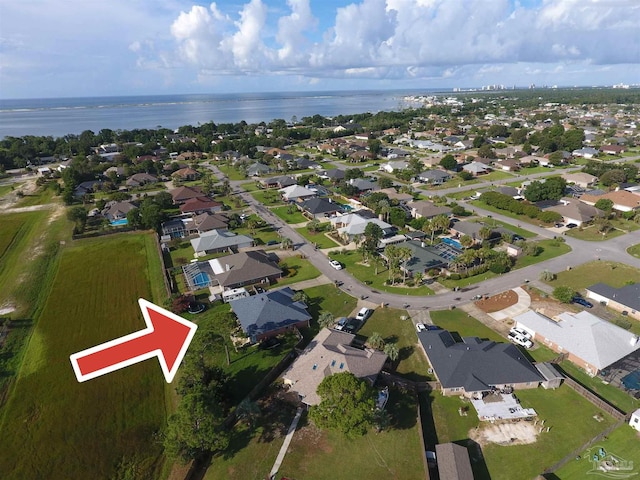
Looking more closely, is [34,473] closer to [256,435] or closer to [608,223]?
[256,435]

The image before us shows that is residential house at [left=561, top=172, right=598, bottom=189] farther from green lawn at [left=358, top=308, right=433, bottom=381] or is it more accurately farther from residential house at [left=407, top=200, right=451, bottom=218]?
green lawn at [left=358, top=308, right=433, bottom=381]

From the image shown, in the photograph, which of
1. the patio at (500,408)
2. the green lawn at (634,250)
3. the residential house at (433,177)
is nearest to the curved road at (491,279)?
the green lawn at (634,250)

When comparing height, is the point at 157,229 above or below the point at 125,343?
below

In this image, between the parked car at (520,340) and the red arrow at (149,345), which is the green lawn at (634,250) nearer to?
the parked car at (520,340)

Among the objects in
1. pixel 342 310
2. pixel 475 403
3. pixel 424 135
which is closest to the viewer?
pixel 475 403

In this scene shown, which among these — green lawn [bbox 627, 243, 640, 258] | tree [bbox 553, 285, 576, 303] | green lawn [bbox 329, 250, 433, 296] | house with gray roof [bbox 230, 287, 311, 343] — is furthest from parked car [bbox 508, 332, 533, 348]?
green lawn [bbox 627, 243, 640, 258]

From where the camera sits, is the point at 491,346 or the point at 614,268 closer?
the point at 491,346

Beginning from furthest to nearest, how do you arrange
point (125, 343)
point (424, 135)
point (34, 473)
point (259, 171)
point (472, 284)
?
point (424, 135) → point (259, 171) → point (472, 284) → point (34, 473) → point (125, 343)

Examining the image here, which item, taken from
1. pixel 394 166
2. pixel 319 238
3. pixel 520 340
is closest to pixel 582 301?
pixel 520 340

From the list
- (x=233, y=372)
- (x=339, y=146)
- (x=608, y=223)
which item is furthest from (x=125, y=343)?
(x=339, y=146)
